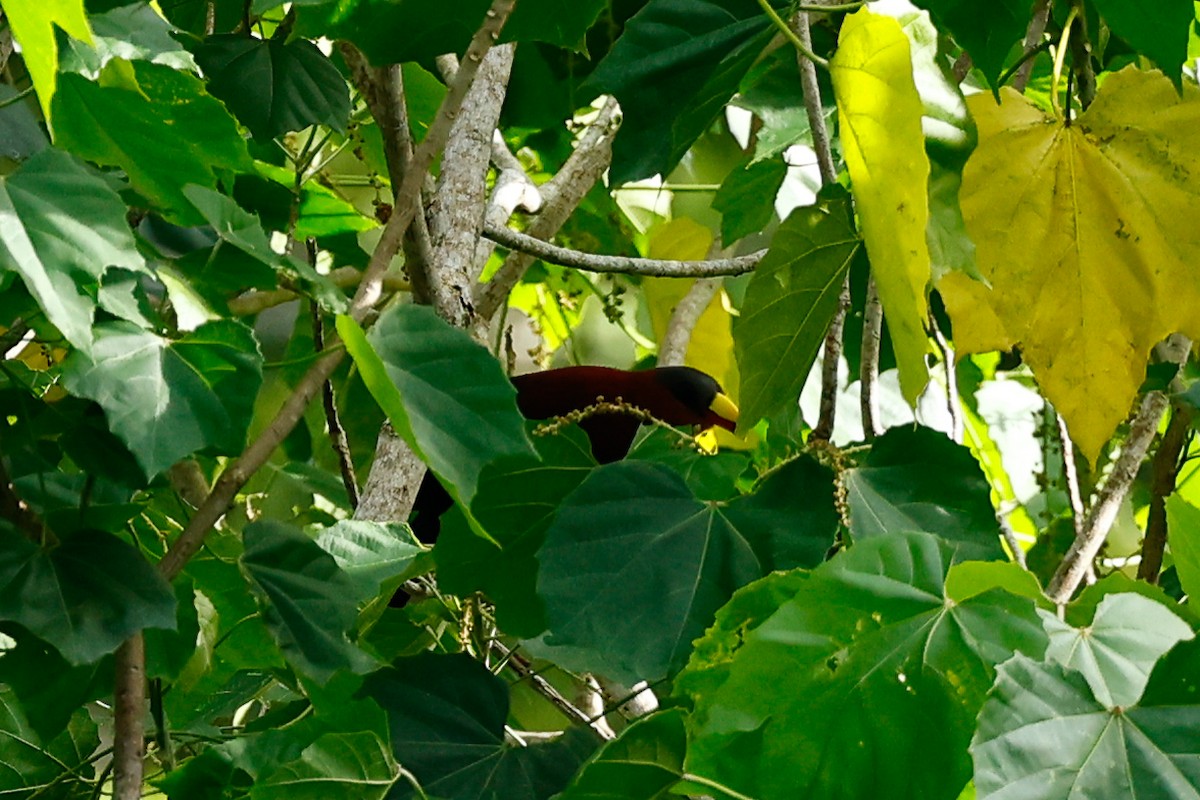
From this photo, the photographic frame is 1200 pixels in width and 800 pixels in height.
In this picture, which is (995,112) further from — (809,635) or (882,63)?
(809,635)

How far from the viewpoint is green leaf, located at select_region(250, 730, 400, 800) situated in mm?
774

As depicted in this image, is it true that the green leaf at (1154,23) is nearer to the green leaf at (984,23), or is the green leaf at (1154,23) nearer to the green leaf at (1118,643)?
the green leaf at (984,23)

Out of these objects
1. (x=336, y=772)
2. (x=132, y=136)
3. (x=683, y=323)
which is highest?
(x=132, y=136)

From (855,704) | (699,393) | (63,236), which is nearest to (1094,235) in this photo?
(855,704)

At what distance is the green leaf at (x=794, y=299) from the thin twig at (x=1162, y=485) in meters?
0.36

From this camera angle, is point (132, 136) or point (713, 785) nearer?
point (713, 785)

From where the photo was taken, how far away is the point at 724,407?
247 centimetres

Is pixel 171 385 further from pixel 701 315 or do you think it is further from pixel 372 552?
pixel 701 315

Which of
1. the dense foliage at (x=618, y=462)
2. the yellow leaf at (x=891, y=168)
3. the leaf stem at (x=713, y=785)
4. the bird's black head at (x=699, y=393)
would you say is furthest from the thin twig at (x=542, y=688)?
the bird's black head at (x=699, y=393)

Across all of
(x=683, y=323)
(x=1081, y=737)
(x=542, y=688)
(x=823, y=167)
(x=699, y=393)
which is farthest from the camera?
(x=699, y=393)

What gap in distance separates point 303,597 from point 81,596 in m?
0.14

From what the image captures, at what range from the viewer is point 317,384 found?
74 centimetres

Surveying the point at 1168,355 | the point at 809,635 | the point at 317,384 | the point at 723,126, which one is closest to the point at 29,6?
the point at 317,384

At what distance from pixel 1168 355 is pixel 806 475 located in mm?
522
